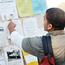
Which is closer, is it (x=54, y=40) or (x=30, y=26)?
(x=54, y=40)

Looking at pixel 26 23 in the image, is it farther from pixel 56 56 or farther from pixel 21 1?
pixel 56 56

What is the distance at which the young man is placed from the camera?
149 centimetres

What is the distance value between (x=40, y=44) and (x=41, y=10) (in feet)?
1.23

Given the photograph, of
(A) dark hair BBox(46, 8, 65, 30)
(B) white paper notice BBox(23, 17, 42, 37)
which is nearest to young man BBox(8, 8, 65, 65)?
(A) dark hair BBox(46, 8, 65, 30)

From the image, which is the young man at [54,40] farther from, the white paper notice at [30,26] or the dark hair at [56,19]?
the white paper notice at [30,26]

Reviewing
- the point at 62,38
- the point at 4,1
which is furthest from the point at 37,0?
the point at 62,38

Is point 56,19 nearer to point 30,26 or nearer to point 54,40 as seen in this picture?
point 54,40

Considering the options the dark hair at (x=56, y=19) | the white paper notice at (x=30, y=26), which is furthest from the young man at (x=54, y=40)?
the white paper notice at (x=30, y=26)

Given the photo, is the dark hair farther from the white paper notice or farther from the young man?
the white paper notice

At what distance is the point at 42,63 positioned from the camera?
1.52m

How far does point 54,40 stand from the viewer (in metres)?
1.51

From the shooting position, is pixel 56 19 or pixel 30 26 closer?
pixel 56 19

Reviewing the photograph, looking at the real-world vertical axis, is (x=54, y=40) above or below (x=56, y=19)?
below

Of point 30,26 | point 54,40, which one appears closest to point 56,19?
point 54,40
